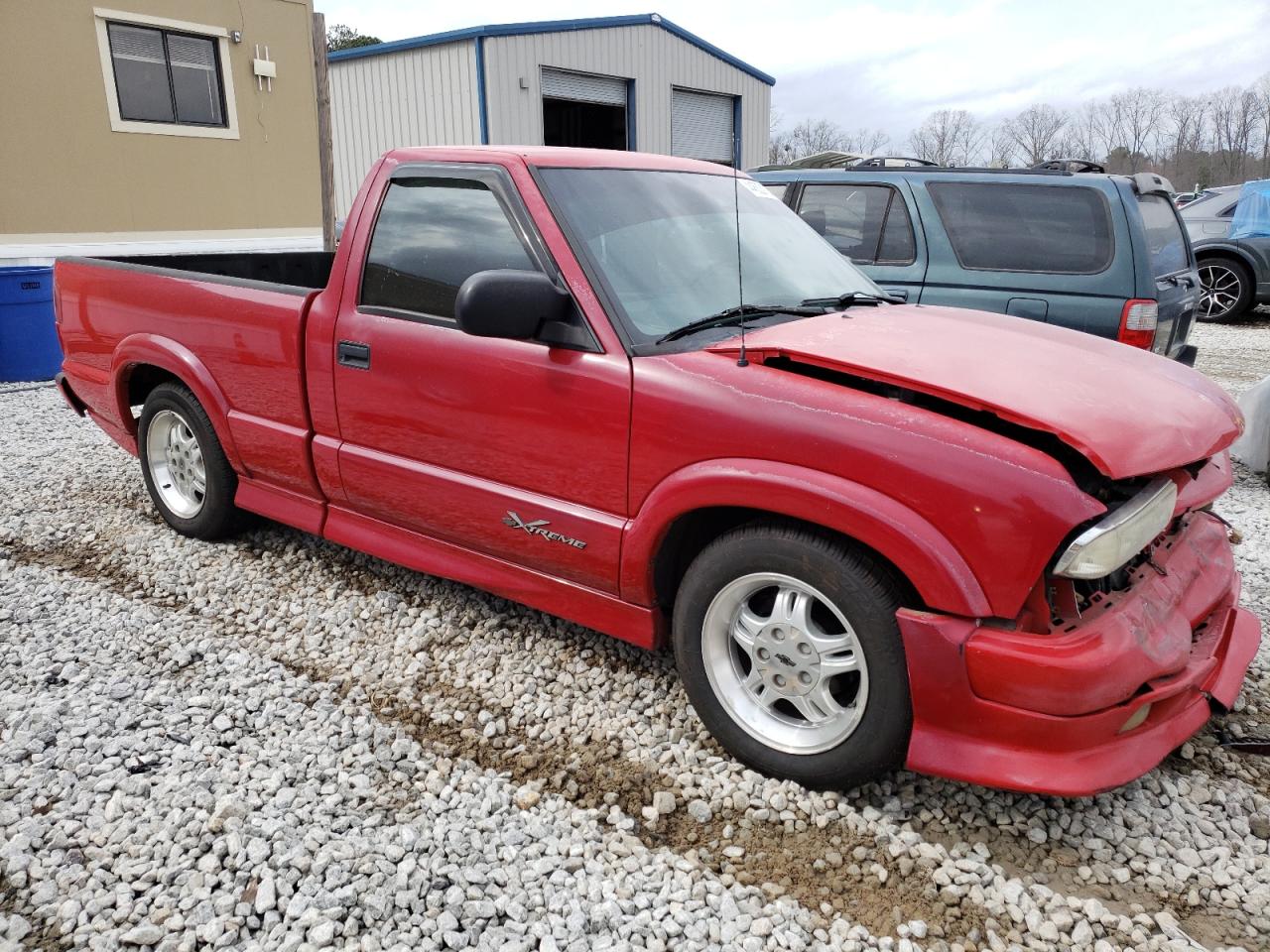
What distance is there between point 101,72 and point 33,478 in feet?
27.3

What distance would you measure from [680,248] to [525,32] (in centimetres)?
1573

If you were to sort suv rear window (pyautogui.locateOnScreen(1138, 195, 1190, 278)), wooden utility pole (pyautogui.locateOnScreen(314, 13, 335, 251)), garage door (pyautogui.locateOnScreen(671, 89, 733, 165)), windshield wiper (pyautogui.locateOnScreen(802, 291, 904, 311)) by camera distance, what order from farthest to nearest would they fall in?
garage door (pyautogui.locateOnScreen(671, 89, 733, 165)) < wooden utility pole (pyautogui.locateOnScreen(314, 13, 335, 251)) < suv rear window (pyautogui.locateOnScreen(1138, 195, 1190, 278)) < windshield wiper (pyautogui.locateOnScreen(802, 291, 904, 311))

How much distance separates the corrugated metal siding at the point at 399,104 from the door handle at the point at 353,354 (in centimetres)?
1419

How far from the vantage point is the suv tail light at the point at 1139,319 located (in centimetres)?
557

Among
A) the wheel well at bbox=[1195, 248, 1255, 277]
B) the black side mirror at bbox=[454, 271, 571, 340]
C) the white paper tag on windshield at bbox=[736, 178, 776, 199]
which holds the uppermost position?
the white paper tag on windshield at bbox=[736, 178, 776, 199]

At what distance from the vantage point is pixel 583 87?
18625 mm

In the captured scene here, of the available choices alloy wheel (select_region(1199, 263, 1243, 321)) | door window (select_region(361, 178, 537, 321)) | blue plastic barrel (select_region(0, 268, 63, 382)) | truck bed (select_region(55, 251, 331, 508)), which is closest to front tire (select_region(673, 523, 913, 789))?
door window (select_region(361, 178, 537, 321))

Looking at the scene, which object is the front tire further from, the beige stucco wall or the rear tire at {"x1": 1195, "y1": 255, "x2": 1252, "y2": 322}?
the rear tire at {"x1": 1195, "y1": 255, "x2": 1252, "y2": 322}

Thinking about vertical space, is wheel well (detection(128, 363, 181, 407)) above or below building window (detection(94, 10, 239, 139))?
below

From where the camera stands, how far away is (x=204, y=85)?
12.7m

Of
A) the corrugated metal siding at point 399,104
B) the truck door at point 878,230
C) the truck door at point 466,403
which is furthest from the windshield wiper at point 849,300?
the corrugated metal siding at point 399,104

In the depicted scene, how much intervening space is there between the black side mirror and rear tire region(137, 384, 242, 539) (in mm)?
2114

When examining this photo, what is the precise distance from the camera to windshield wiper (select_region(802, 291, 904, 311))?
10.7 ft

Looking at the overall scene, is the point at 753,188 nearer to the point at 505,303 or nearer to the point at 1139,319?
the point at 505,303
